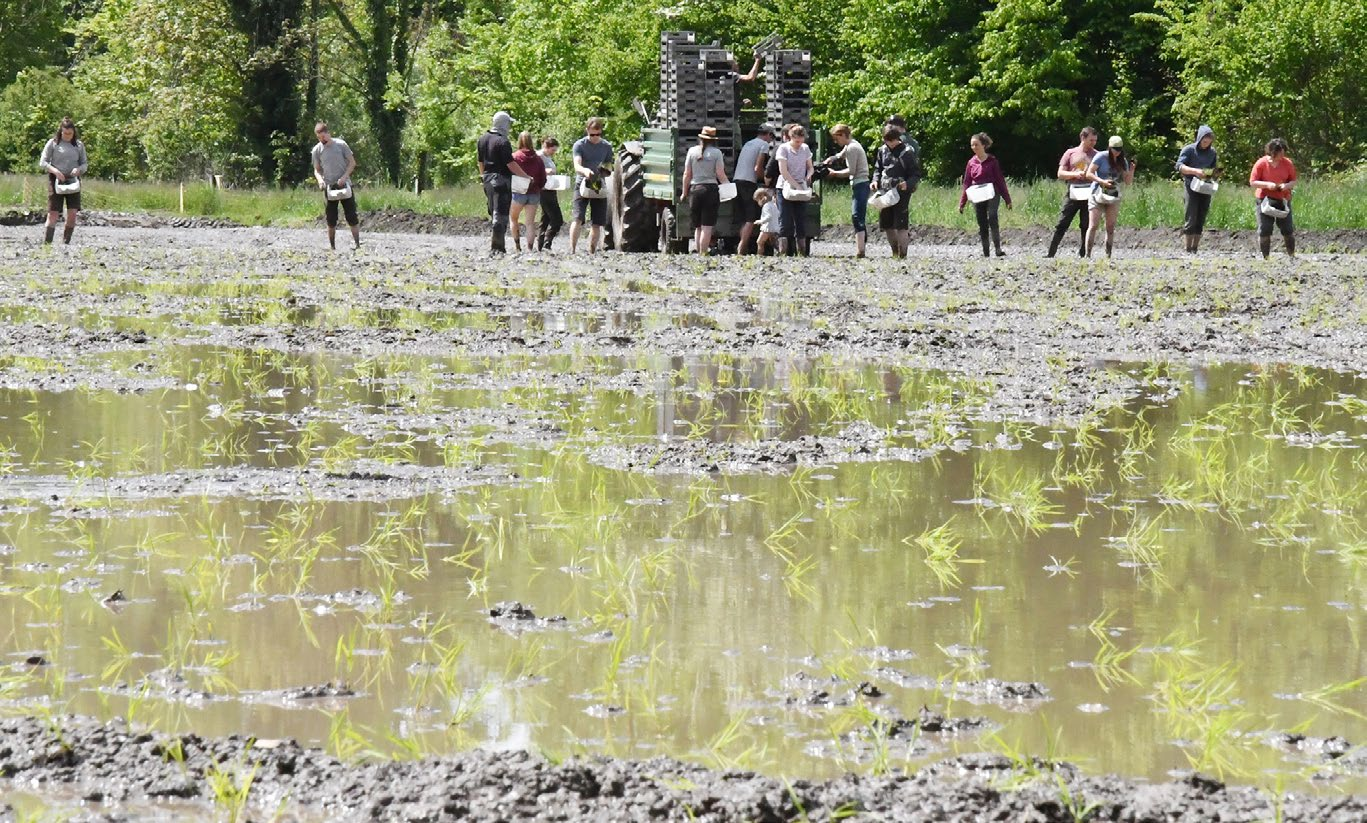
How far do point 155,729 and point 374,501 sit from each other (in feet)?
8.87

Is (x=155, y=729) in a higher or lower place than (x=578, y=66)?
lower

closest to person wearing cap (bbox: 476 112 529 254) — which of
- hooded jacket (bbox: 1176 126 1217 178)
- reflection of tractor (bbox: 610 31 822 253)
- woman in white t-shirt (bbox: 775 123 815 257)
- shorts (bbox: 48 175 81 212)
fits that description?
reflection of tractor (bbox: 610 31 822 253)

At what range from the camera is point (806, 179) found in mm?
23234

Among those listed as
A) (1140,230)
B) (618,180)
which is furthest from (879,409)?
(1140,230)

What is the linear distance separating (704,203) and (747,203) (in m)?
2.01

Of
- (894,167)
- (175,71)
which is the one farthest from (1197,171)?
(175,71)

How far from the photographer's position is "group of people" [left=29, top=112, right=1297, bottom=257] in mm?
23266

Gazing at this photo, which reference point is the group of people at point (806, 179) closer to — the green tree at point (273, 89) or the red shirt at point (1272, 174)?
the red shirt at point (1272, 174)

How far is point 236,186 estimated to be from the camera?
58031 millimetres

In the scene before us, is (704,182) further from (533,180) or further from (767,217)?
(533,180)

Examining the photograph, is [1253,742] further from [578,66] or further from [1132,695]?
[578,66]

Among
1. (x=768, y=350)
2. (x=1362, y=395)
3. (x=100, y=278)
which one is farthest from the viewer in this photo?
(x=100, y=278)

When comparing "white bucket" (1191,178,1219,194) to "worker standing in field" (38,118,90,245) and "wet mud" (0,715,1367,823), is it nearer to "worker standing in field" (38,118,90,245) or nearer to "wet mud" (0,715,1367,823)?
"worker standing in field" (38,118,90,245)

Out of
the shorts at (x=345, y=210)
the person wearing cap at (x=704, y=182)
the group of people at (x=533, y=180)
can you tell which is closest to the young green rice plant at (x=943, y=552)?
the group of people at (x=533, y=180)
